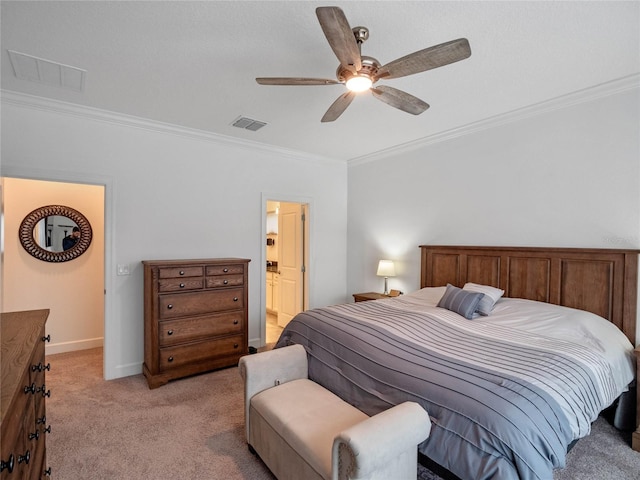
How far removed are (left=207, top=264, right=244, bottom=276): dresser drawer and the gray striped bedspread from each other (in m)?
1.35

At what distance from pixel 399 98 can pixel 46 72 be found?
2.77 meters

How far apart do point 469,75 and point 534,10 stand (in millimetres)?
734

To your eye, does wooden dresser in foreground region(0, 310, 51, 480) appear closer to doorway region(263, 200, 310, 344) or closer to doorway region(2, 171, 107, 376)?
doorway region(2, 171, 107, 376)

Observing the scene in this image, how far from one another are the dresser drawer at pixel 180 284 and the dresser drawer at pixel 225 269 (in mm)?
136

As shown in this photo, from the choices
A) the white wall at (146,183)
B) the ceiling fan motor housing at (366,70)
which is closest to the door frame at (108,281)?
the white wall at (146,183)

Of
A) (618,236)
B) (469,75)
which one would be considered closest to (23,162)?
(469,75)

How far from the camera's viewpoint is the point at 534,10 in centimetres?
190

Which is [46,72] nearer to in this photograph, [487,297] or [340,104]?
[340,104]

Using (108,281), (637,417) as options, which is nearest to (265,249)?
(108,281)

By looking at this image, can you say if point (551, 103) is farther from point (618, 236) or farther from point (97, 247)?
point (97, 247)

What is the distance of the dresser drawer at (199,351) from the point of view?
334 centimetres

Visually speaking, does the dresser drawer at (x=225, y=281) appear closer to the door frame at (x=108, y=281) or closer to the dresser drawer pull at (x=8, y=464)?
the door frame at (x=108, y=281)

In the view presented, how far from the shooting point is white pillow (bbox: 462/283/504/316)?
296 centimetres

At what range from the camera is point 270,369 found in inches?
91.6
